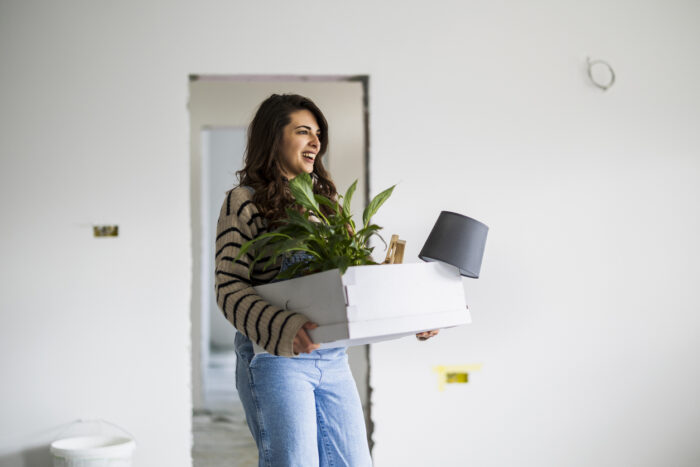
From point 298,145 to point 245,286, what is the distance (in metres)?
0.33

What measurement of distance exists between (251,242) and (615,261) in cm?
202

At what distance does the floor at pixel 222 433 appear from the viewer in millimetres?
3232

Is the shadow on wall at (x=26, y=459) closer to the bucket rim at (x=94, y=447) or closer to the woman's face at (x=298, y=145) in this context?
the bucket rim at (x=94, y=447)

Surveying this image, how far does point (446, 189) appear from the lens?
2.76 m

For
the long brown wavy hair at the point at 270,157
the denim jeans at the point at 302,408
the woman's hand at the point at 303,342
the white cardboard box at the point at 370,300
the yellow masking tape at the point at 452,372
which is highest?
the long brown wavy hair at the point at 270,157

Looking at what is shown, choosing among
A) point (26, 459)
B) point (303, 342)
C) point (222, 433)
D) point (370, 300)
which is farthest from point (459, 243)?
point (222, 433)

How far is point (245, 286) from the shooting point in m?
1.31

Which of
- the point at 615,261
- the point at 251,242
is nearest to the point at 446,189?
the point at 615,261

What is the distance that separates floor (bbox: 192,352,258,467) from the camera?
3232 millimetres

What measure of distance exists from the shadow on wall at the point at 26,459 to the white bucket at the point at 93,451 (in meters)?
0.11

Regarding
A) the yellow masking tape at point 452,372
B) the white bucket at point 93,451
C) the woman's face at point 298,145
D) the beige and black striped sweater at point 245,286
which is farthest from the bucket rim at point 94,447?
the woman's face at point 298,145

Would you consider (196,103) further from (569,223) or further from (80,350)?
A: (569,223)

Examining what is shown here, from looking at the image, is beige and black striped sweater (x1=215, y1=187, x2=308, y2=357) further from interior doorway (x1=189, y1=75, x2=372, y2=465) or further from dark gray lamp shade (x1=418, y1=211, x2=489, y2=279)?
interior doorway (x1=189, y1=75, x2=372, y2=465)

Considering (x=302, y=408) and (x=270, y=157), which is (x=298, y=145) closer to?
(x=270, y=157)
